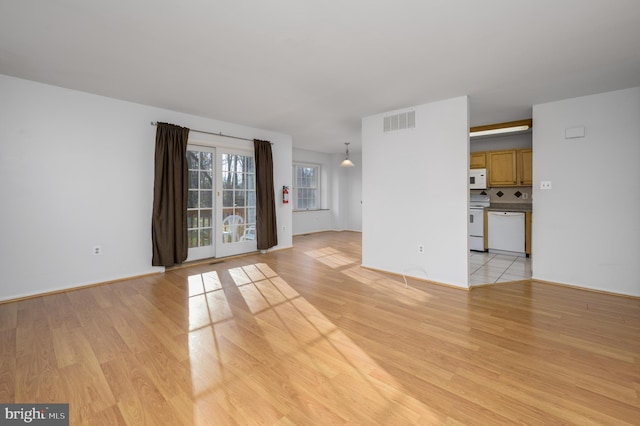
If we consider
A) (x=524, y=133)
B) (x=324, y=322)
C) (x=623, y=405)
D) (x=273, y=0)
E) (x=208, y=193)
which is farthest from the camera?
(x=524, y=133)

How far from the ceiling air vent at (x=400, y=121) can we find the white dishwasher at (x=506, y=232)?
3048 mm

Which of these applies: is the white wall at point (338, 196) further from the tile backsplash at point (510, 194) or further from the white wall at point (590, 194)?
the white wall at point (590, 194)

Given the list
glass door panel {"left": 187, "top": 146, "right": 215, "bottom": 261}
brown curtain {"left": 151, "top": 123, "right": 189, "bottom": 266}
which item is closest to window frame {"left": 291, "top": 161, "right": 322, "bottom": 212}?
glass door panel {"left": 187, "top": 146, "right": 215, "bottom": 261}

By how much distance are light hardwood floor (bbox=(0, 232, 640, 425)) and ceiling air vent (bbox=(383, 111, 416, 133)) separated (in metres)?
2.38

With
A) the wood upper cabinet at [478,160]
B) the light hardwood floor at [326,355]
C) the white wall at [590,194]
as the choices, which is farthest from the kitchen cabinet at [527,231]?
the light hardwood floor at [326,355]

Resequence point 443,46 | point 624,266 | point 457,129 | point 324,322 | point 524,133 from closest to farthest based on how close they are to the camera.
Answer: point 443,46 → point 324,322 → point 624,266 → point 457,129 → point 524,133

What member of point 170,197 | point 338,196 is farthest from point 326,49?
point 338,196

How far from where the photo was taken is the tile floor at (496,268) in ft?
13.7

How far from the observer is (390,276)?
4301mm

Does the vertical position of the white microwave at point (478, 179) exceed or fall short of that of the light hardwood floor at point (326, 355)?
it exceeds it

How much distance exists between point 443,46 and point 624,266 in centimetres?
364

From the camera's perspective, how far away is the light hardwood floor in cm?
162

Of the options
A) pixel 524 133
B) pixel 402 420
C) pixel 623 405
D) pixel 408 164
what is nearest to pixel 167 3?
pixel 402 420

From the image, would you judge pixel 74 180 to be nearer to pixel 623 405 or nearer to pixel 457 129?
pixel 457 129
